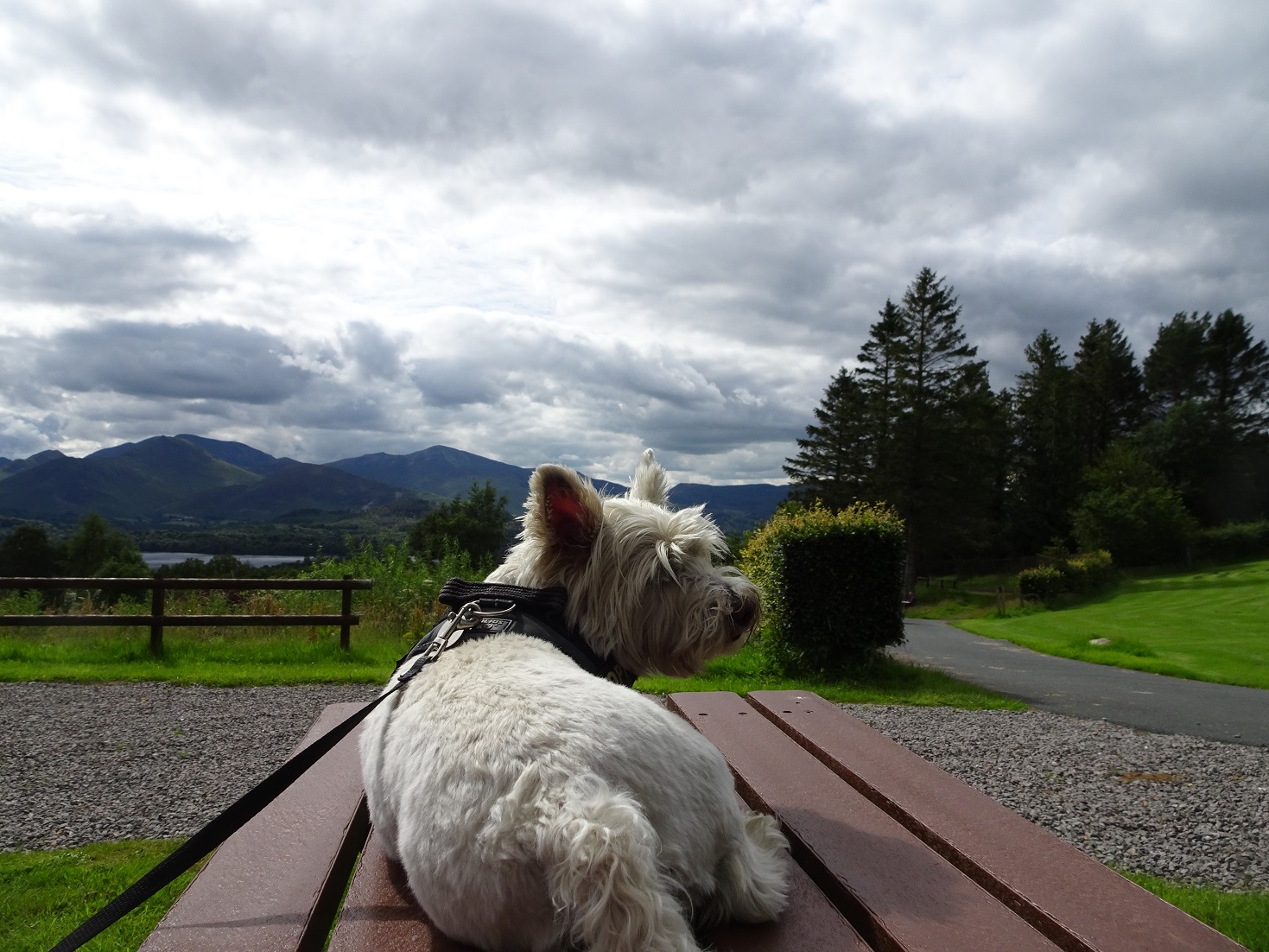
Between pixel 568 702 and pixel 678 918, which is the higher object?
pixel 568 702

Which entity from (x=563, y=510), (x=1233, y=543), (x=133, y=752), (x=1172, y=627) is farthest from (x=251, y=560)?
(x=1233, y=543)

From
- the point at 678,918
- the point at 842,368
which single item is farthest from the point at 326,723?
the point at 842,368

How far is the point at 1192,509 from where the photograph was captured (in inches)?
2731

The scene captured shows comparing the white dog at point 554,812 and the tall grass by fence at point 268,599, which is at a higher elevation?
the white dog at point 554,812

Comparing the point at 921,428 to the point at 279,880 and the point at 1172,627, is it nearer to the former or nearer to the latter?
the point at 1172,627

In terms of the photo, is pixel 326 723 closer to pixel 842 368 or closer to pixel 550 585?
pixel 550 585

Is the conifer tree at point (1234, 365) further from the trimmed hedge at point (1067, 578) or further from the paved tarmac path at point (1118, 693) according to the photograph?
the paved tarmac path at point (1118, 693)

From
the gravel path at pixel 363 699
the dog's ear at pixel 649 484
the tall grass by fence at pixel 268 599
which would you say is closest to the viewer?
the dog's ear at pixel 649 484

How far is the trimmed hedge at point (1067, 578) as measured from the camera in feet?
144

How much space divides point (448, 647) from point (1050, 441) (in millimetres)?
85097

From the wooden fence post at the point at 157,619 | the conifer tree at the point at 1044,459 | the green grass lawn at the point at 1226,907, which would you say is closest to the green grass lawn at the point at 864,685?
the green grass lawn at the point at 1226,907

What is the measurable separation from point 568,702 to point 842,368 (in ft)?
231

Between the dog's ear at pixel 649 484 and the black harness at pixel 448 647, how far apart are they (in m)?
0.84

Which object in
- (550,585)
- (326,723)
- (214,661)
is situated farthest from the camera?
(214,661)
